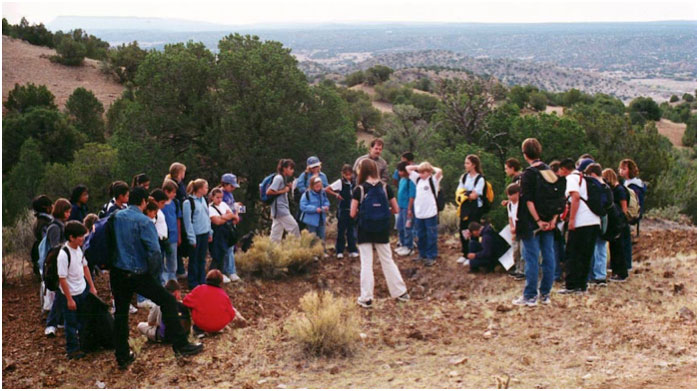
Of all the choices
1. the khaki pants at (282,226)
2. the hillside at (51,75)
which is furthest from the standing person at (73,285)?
the hillside at (51,75)

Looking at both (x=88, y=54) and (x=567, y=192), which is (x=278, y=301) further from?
(x=88, y=54)

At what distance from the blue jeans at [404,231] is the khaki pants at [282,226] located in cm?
172

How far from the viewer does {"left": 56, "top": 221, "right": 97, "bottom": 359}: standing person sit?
5.94 metres

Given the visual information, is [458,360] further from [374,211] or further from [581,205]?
[581,205]

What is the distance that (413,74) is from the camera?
69.2 meters

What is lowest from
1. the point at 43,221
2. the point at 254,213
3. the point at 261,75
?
the point at 254,213

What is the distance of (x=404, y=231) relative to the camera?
1067cm

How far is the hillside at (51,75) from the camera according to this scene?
121 feet

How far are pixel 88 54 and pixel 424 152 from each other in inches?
1346

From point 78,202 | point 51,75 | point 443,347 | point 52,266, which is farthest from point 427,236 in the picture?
point 51,75

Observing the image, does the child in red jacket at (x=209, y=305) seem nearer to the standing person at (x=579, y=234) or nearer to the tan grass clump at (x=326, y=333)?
the tan grass clump at (x=326, y=333)

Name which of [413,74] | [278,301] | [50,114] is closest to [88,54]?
[50,114]

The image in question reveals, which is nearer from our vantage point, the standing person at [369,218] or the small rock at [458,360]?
the small rock at [458,360]

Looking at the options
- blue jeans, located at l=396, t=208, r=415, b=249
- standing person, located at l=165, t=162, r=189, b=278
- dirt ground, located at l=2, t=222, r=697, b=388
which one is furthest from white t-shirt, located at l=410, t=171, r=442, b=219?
standing person, located at l=165, t=162, r=189, b=278
